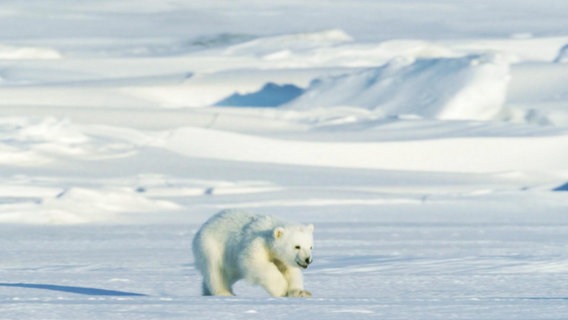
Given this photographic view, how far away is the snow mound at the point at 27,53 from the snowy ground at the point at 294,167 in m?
0.06

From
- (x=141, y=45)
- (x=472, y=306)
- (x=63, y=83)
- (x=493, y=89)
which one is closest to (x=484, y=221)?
(x=472, y=306)

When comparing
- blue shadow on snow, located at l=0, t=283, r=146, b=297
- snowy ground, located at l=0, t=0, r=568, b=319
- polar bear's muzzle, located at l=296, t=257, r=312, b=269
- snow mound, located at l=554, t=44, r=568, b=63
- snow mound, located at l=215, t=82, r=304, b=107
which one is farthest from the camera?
snow mound, located at l=554, t=44, r=568, b=63

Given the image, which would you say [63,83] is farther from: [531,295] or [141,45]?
[531,295]

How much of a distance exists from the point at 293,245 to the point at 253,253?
0.45ft

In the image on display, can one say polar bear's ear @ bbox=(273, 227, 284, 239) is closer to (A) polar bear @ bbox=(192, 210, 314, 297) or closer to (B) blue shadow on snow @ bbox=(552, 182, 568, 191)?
(A) polar bear @ bbox=(192, 210, 314, 297)

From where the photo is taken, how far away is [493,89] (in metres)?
12.9

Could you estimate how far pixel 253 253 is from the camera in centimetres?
390

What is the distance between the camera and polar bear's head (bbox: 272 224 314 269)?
12.6 feet

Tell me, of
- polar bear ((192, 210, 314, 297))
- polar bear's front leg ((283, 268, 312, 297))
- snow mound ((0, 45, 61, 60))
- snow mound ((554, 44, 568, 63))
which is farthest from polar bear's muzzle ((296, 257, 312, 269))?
snow mound ((0, 45, 61, 60))

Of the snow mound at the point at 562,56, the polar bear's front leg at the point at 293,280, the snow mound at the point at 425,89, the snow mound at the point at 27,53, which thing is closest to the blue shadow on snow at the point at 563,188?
the snow mound at the point at 425,89

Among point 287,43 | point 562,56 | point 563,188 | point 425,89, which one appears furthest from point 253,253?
point 287,43

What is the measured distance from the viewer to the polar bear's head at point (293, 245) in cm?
383

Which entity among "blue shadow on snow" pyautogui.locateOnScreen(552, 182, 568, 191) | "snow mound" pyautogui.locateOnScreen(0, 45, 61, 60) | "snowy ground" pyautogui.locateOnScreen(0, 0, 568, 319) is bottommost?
"blue shadow on snow" pyautogui.locateOnScreen(552, 182, 568, 191)

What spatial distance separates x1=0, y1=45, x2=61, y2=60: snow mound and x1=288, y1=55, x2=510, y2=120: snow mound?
6101 millimetres
